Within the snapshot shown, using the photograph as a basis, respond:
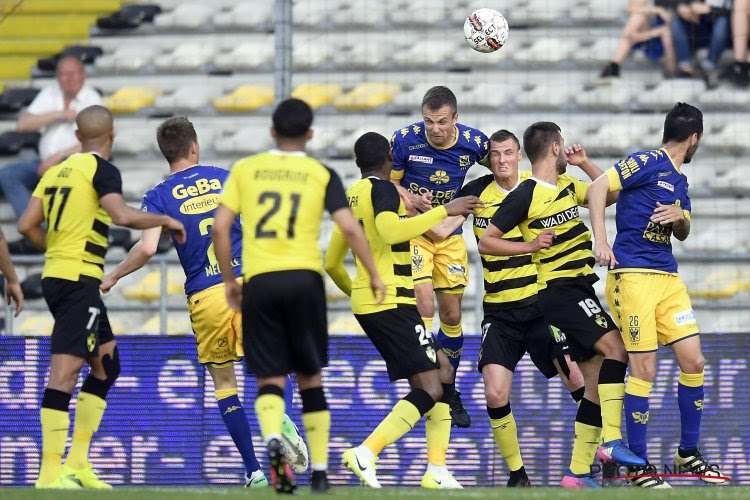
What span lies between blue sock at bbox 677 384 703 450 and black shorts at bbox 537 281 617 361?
0.65m

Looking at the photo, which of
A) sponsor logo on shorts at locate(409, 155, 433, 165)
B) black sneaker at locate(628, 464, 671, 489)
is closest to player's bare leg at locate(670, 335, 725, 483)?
black sneaker at locate(628, 464, 671, 489)

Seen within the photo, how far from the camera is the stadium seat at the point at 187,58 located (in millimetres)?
17109

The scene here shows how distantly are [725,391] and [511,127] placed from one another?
4.81m

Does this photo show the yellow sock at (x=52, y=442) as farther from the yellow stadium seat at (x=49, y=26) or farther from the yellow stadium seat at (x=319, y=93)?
the yellow stadium seat at (x=49, y=26)

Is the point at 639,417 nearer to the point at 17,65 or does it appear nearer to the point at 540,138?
the point at 540,138

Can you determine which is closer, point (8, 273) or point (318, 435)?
point (318, 435)

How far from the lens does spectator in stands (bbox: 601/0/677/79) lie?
15250 millimetres

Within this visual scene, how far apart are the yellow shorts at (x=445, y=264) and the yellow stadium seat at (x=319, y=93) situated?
16.5 feet

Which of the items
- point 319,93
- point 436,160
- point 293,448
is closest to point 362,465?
point 293,448

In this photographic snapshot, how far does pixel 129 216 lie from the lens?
29.0ft

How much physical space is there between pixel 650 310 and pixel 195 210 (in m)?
3.21

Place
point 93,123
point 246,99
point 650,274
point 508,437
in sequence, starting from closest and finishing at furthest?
point 93,123 → point 650,274 → point 508,437 → point 246,99

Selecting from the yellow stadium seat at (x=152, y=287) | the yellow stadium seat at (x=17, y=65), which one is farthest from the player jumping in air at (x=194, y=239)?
the yellow stadium seat at (x=17, y=65)

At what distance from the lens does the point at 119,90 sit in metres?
17.1
